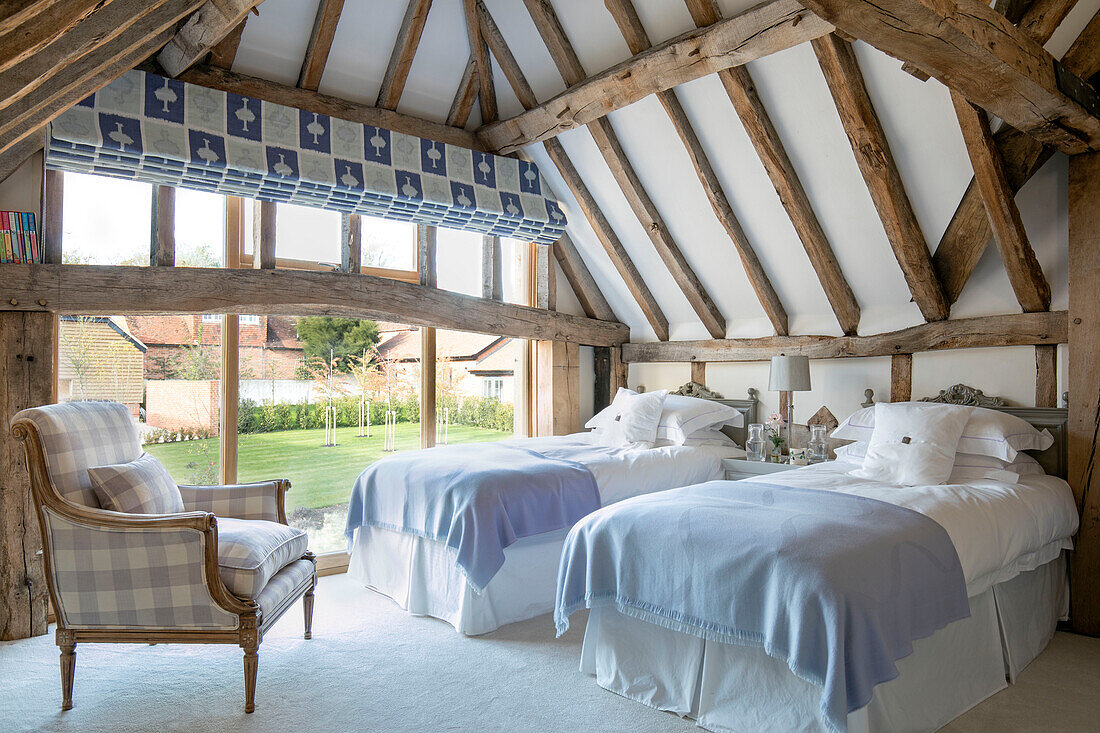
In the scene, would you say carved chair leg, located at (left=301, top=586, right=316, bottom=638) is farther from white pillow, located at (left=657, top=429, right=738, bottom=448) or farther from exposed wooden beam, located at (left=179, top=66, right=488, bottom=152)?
exposed wooden beam, located at (left=179, top=66, right=488, bottom=152)

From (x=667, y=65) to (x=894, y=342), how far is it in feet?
6.61

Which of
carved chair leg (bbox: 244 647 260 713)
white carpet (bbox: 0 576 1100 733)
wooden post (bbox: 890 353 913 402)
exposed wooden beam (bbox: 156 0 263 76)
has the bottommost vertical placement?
white carpet (bbox: 0 576 1100 733)

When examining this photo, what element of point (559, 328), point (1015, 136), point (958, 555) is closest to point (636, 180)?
point (559, 328)

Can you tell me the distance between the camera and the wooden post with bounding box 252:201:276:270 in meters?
4.12

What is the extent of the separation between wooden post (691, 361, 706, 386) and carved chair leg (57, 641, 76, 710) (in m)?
3.99

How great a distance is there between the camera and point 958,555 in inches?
96.0

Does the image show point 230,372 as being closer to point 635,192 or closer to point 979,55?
point 635,192

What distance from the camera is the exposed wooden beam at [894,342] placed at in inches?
142

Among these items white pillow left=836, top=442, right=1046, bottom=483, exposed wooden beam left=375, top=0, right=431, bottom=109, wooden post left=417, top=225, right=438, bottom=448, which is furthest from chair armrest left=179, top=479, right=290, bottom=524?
white pillow left=836, top=442, right=1046, bottom=483

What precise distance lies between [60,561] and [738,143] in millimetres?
3684

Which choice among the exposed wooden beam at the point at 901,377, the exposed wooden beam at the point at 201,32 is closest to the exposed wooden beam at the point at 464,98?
the exposed wooden beam at the point at 201,32

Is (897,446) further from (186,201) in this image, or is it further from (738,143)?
(186,201)

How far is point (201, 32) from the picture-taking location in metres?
3.25

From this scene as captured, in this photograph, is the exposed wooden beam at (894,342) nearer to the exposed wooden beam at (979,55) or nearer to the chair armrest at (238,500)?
the exposed wooden beam at (979,55)
